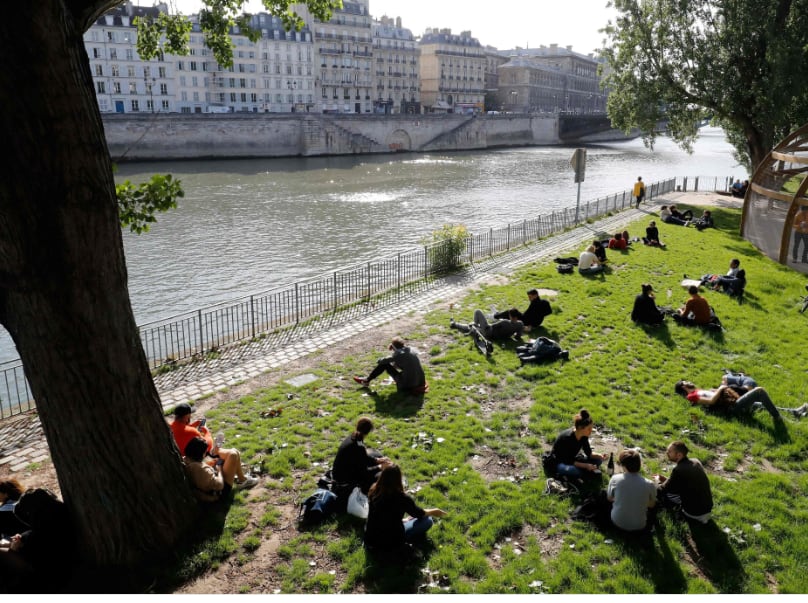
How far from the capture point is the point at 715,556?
5.67 metres

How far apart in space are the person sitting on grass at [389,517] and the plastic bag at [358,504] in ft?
1.57

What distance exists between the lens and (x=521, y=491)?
678cm

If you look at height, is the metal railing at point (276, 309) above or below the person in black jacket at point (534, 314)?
below

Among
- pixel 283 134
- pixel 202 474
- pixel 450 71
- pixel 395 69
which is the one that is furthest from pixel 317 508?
pixel 450 71

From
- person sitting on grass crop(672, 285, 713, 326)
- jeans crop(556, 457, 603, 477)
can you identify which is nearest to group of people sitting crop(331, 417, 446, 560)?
jeans crop(556, 457, 603, 477)

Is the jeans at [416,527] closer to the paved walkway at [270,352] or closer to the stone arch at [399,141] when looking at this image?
the paved walkway at [270,352]

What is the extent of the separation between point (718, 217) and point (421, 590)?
24094mm

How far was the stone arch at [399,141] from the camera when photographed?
7794 cm

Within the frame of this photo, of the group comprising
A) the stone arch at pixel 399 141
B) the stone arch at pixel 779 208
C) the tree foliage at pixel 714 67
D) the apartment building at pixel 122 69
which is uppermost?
the apartment building at pixel 122 69

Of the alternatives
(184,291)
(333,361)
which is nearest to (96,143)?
(333,361)

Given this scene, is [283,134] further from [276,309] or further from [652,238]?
[276,309]

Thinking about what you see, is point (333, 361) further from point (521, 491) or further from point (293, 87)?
point (293, 87)

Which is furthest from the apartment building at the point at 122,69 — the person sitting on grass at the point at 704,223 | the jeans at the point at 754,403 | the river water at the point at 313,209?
the jeans at the point at 754,403

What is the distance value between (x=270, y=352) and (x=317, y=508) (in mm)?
5870
